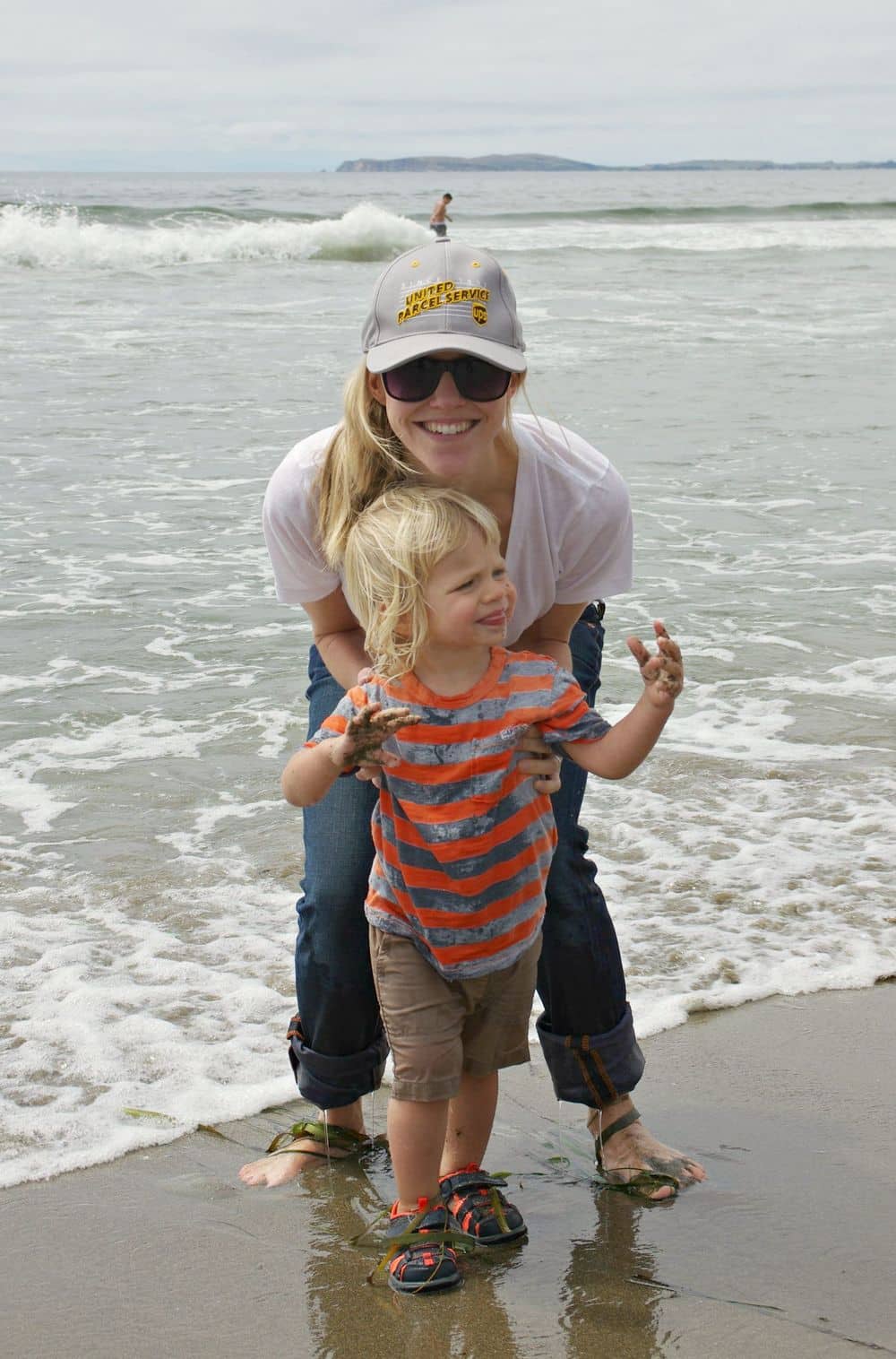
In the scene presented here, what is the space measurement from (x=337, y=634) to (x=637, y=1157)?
4.17ft

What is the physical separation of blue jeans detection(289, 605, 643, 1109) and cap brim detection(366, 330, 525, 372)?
0.71m

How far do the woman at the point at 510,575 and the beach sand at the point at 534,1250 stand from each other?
0.43ft

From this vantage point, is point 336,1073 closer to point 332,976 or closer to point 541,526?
point 332,976

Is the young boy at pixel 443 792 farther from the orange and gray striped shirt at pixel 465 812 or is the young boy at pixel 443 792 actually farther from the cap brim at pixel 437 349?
the cap brim at pixel 437 349

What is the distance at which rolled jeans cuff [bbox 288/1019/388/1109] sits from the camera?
10.2 feet

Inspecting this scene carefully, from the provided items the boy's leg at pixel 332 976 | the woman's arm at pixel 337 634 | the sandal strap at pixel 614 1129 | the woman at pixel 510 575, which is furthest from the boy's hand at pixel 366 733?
the sandal strap at pixel 614 1129

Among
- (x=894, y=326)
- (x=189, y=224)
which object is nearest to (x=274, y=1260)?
(x=894, y=326)

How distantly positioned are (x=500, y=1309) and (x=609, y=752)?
1.01m

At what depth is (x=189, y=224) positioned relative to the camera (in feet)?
118

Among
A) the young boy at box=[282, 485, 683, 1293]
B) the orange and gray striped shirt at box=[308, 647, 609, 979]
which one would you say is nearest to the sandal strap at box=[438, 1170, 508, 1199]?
the young boy at box=[282, 485, 683, 1293]

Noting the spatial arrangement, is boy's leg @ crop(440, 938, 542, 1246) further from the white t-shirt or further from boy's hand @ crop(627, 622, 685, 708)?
the white t-shirt

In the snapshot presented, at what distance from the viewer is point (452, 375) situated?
9.12 feet

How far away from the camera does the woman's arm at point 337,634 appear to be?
309cm

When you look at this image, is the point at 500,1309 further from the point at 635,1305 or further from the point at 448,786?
the point at 448,786
